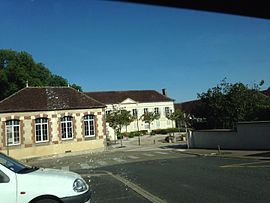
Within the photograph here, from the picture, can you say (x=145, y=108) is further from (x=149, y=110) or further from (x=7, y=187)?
(x=7, y=187)

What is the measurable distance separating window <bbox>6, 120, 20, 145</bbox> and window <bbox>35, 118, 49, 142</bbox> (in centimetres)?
188

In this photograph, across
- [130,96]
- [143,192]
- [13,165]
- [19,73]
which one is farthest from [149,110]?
[13,165]

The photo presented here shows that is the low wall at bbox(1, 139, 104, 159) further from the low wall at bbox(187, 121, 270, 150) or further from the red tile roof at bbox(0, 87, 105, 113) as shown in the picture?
the low wall at bbox(187, 121, 270, 150)

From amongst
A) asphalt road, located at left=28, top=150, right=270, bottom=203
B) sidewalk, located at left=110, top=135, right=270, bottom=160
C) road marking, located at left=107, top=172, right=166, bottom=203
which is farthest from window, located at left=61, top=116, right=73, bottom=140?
road marking, located at left=107, top=172, right=166, bottom=203

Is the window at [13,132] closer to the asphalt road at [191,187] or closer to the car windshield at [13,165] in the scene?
the asphalt road at [191,187]

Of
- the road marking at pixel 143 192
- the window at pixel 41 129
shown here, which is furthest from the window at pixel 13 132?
the road marking at pixel 143 192

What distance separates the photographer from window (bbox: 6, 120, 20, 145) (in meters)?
34.3

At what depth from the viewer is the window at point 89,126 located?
3847 centimetres

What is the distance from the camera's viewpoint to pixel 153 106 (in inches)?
2726

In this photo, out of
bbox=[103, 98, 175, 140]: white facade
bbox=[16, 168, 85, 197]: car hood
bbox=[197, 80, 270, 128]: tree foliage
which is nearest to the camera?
bbox=[16, 168, 85, 197]: car hood

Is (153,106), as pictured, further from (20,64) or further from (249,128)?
(249,128)

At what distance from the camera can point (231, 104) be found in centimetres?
3041

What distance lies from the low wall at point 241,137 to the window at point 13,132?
681 inches

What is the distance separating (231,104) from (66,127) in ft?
56.0
